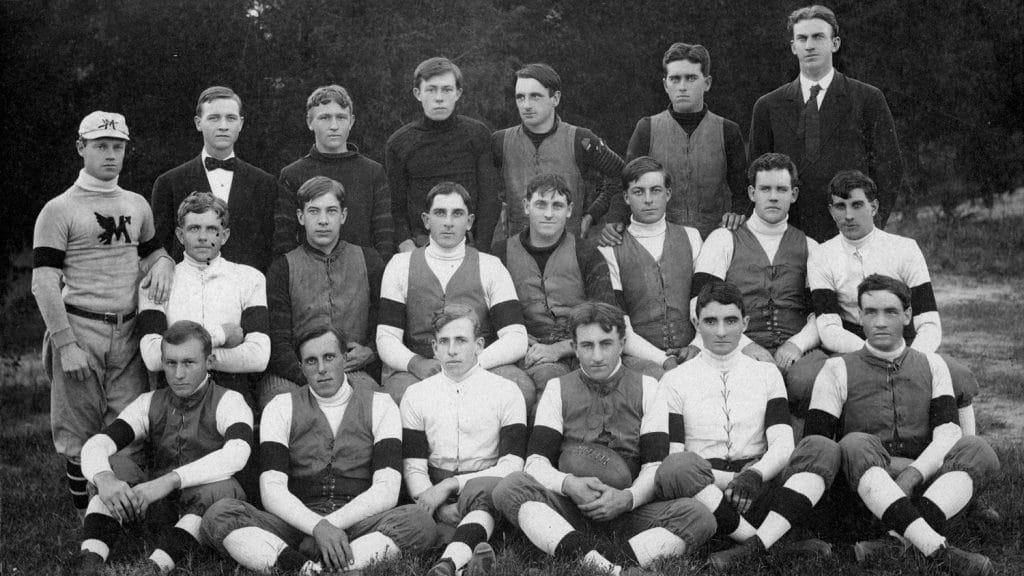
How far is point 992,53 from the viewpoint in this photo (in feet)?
38.6

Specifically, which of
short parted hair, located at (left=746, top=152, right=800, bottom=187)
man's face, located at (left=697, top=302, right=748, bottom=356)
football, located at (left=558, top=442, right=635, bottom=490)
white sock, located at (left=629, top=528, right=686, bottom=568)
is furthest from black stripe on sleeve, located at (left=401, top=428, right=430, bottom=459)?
short parted hair, located at (left=746, top=152, right=800, bottom=187)

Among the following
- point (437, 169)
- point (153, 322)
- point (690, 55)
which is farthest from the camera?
point (437, 169)

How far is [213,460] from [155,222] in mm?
1720

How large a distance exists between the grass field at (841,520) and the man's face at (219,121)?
220 centimetres

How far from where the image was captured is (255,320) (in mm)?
4922

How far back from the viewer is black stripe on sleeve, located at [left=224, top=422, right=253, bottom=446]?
Result: 4.43 metres

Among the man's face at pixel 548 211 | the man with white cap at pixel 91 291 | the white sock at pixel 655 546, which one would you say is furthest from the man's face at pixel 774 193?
the man with white cap at pixel 91 291

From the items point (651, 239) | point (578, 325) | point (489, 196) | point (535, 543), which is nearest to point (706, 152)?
point (651, 239)

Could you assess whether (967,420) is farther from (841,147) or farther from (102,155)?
(102,155)

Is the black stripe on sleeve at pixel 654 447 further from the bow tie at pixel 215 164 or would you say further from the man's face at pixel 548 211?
the bow tie at pixel 215 164

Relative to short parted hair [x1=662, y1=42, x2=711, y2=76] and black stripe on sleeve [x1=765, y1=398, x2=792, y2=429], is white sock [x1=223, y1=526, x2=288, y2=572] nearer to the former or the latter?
black stripe on sleeve [x1=765, y1=398, x2=792, y2=429]

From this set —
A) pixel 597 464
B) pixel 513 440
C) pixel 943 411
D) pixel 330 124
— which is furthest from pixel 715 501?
pixel 330 124

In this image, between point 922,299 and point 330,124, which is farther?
point 330,124

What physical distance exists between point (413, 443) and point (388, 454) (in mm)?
175
